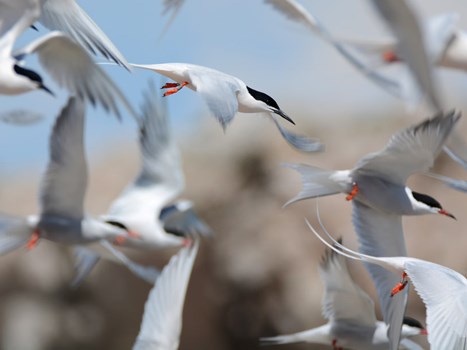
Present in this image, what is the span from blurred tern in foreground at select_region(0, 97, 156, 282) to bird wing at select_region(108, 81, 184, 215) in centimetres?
71

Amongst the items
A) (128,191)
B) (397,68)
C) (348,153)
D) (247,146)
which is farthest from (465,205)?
(397,68)

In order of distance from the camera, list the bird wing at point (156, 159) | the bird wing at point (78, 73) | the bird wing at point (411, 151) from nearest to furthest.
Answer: the bird wing at point (411, 151)
the bird wing at point (78, 73)
the bird wing at point (156, 159)

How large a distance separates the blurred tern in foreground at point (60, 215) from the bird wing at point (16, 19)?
2.06 feet

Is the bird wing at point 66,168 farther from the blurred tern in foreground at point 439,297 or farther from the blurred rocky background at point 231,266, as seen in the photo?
the blurred rocky background at point 231,266

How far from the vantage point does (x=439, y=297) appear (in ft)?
6.00

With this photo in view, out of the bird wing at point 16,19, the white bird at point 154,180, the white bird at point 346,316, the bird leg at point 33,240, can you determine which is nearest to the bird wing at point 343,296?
the white bird at point 346,316

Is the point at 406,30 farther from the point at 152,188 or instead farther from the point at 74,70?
the point at 152,188

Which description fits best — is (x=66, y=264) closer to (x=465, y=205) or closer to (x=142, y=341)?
(x=465, y=205)

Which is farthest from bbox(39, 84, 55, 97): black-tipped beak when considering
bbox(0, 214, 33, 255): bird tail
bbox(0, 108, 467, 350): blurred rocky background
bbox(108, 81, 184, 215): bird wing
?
bbox(0, 108, 467, 350): blurred rocky background

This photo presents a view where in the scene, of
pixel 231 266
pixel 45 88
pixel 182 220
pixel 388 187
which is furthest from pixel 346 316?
pixel 231 266

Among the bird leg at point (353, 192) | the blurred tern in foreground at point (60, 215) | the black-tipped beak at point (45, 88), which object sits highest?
the bird leg at point (353, 192)

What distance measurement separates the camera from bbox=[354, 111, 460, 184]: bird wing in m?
1.89

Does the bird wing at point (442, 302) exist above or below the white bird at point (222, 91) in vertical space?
below

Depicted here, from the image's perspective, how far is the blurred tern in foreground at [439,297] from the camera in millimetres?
1775
